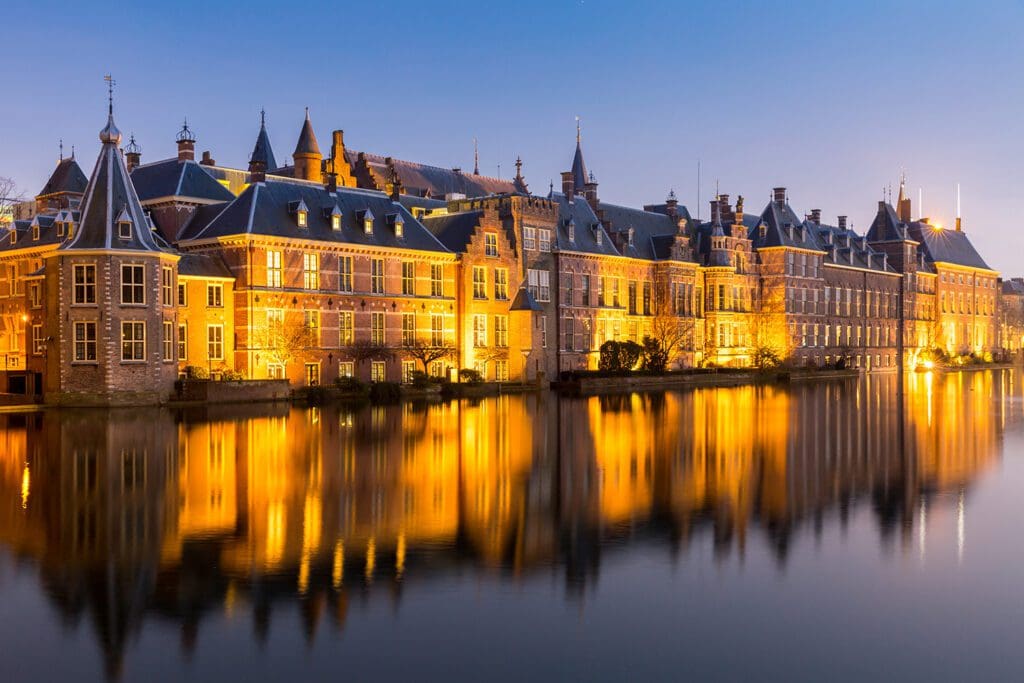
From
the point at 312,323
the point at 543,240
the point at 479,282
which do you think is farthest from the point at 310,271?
the point at 543,240

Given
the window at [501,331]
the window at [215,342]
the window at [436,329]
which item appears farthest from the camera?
the window at [501,331]

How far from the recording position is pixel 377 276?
56.9 m

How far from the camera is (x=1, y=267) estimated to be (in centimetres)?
5556

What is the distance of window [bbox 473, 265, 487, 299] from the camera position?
61656 mm

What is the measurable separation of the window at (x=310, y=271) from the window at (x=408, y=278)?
5656mm

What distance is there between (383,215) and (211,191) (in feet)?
28.6

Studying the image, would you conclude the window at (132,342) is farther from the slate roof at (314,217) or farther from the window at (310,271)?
the window at (310,271)

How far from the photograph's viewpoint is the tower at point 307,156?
72.2 m

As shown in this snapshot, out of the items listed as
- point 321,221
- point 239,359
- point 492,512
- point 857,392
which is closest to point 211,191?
point 321,221

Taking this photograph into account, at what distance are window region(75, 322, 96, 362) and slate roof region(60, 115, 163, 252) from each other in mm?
3122

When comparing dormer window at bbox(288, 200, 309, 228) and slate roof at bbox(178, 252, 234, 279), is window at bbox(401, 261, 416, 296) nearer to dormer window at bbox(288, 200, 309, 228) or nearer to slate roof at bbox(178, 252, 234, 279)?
dormer window at bbox(288, 200, 309, 228)

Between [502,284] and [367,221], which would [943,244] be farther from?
[367,221]

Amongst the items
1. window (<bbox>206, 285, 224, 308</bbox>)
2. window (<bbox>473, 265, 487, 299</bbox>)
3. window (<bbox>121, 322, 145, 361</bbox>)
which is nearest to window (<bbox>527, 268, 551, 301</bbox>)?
window (<bbox>473, 265, 487, 299</bbox>)

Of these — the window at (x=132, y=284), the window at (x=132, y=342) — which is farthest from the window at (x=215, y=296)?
the window at (x=132, y=342)
